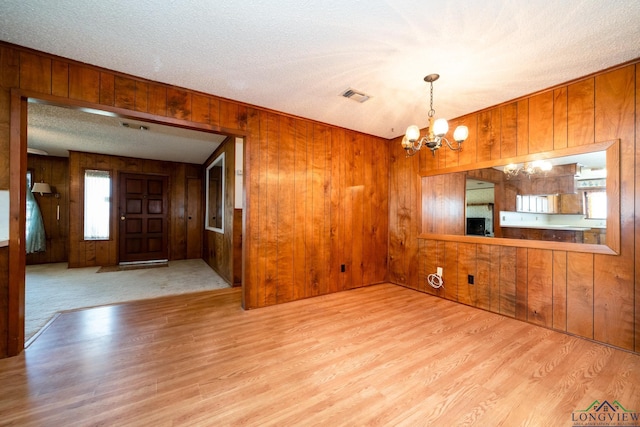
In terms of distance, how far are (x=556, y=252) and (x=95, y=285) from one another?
6.45 metres

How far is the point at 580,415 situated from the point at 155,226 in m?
7.64

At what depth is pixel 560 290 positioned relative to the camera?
249 cm

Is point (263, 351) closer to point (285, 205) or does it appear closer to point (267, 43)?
point (285, 205)

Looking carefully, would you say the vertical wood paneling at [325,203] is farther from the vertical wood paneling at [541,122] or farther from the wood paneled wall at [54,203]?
the wood paneled wall at [54,203]

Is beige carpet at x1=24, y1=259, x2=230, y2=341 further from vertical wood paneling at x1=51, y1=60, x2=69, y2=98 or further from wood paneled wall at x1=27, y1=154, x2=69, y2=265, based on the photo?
vertical wood paneling at x1=51, y1=60, x2=69, y2=98

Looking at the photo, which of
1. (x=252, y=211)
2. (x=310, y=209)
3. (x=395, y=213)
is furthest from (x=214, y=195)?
(x=395, y=213)

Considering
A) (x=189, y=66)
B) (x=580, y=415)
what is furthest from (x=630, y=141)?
(x=189, y=66)

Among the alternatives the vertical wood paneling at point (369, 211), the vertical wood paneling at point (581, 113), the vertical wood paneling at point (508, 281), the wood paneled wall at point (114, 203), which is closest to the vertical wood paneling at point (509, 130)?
the vertical wood paneling at point (581, 113)

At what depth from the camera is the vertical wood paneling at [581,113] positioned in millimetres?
2320

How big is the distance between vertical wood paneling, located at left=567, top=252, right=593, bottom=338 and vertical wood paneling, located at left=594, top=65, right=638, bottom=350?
4 cm

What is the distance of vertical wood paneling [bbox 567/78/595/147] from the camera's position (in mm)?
2320

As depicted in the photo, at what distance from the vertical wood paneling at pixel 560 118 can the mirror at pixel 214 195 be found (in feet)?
17.2

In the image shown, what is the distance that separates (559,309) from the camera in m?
2.49

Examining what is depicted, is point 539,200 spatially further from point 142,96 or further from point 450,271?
point 142,96
